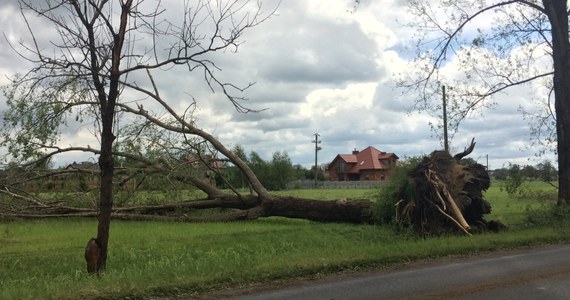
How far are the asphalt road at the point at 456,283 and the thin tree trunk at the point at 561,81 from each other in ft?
28.6

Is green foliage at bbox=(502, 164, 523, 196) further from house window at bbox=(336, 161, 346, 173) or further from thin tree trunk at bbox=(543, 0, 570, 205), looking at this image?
house window at bbox=(336, 161, 346, 173)

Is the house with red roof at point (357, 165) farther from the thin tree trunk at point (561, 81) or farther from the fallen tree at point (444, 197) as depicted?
the fallen tree at point (444, 197)

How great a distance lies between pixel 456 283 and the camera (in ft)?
25.2

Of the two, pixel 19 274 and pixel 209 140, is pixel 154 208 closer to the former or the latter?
pixel 209 140

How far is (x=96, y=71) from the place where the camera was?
8.64 meters

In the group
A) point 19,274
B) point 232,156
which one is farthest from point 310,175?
point 19,274

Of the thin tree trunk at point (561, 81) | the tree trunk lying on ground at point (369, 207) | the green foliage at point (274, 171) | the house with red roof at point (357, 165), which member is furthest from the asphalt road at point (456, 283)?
the house with red roof at point (357, 165)

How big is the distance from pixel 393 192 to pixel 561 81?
6.79m

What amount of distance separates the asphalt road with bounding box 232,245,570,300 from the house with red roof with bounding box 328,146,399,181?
81517 millimetres

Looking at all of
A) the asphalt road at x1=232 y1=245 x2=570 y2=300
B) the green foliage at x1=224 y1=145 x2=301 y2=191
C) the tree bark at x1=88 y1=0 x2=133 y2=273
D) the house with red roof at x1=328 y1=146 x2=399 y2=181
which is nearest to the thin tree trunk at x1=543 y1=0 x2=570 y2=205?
the asphalt road at x1=232 y1=245 x2=570 y2=300

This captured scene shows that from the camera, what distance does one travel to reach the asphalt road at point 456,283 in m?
7.00

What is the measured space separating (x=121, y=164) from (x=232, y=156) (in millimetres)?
3748

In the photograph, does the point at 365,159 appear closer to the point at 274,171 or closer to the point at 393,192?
the point at 274,171

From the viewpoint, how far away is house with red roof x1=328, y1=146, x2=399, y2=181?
9506cm
